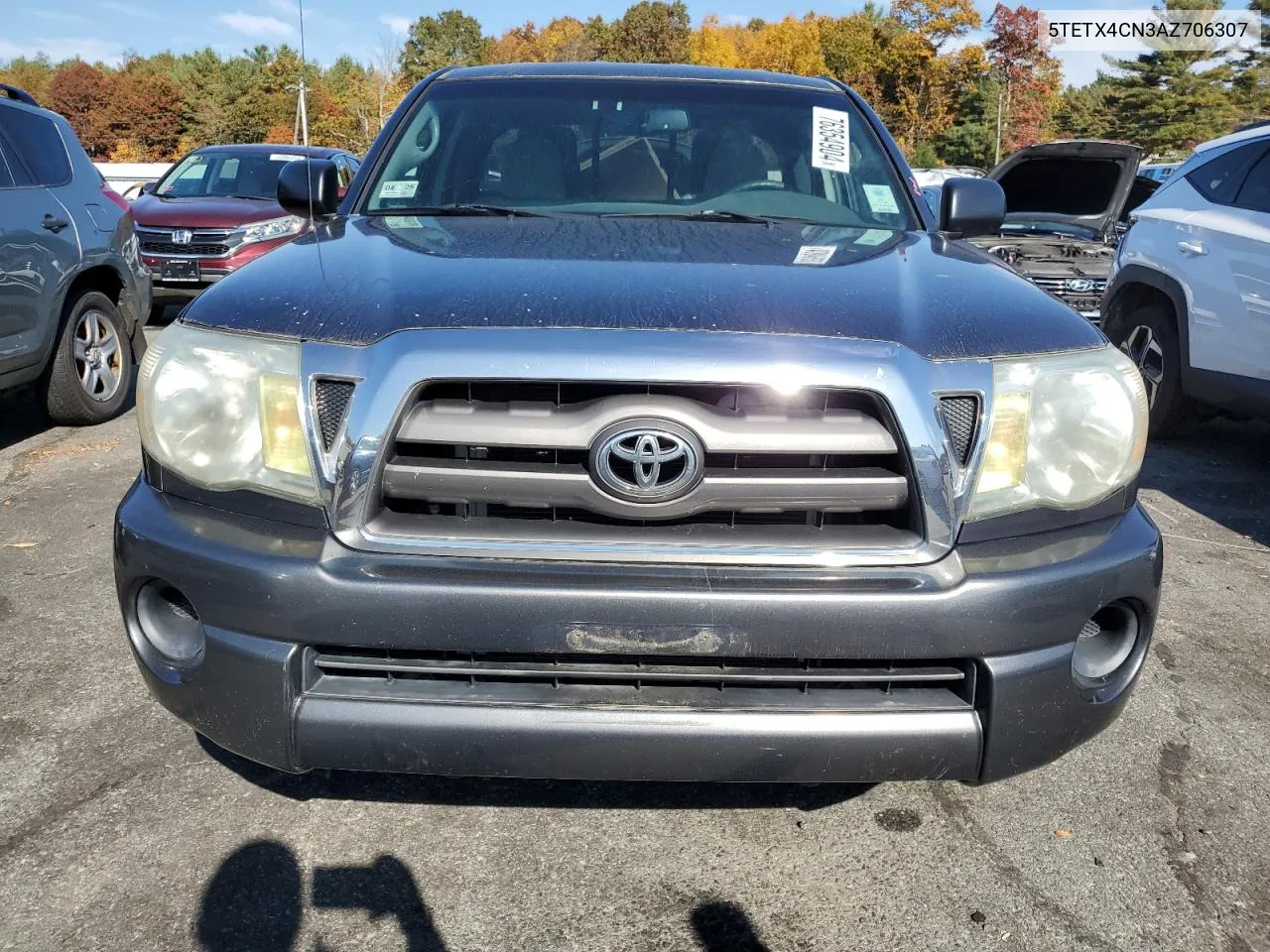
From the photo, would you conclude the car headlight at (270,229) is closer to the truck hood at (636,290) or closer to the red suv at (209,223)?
the red suv at (209,223)

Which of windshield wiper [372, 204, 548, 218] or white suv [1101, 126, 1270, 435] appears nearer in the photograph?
windshield wiper [372, 204, 548, 218]

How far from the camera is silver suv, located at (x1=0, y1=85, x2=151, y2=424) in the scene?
519 centimetres

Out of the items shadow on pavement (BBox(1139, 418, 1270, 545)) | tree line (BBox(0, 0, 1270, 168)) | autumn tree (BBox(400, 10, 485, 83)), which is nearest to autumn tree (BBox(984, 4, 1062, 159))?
tree line (BBox(0, 0, 1270, 168))

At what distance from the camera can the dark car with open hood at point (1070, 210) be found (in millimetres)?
8453

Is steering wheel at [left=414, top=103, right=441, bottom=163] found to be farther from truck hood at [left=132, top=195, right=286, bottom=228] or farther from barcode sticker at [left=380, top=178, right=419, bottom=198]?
truck hood at [left=132, top=195, right=286, bottom=228]

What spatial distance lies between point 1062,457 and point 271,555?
1435 millimetres

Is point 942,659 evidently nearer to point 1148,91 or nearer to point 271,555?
point 271,555

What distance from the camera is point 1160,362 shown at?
19.4 ft

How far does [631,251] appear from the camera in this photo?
235 cm

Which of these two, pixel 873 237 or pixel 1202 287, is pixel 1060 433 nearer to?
pixel 873 237

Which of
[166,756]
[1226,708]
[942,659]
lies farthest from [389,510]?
[1226,708]

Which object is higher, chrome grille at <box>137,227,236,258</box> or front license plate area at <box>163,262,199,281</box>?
chrome grille at <box>137,227,236,258</box>

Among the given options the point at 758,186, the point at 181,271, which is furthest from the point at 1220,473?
the point at 181,271

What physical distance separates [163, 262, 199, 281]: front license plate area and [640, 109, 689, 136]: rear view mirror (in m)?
7.34
